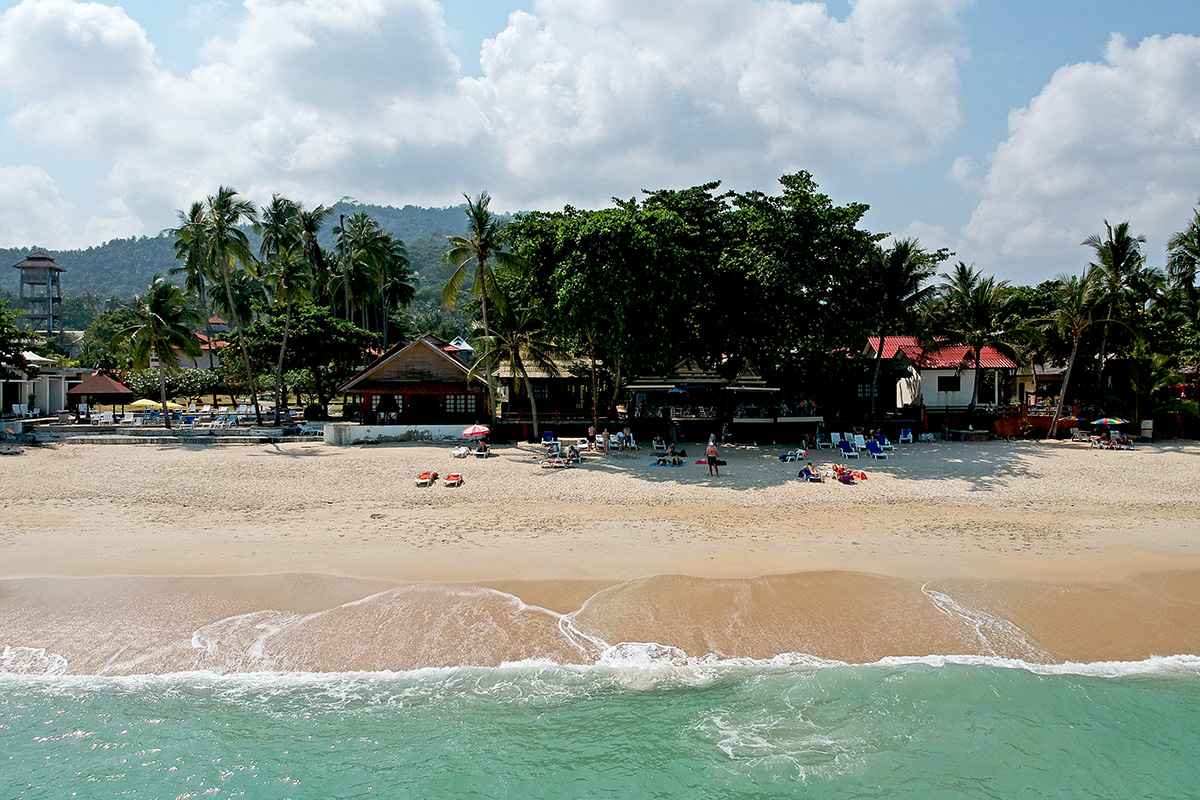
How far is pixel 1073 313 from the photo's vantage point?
2720cm

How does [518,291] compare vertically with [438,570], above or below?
above

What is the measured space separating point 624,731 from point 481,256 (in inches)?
846

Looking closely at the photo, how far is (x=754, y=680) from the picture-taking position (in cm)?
871

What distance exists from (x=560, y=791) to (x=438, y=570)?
5407 millimetres

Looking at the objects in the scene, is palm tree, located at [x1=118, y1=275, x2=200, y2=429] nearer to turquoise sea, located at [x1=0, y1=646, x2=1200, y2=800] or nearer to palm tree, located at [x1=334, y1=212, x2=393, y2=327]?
palm tree, located at [x1=334, y1=212, x2=393, y2=327]

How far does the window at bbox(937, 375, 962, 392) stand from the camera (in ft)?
115

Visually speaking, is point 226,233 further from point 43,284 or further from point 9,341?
point 43,284

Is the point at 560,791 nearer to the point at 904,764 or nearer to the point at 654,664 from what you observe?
the point at 654,664

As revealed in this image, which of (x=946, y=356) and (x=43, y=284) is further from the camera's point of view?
(x=43, y=284)

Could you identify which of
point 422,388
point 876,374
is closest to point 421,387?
point 422,388

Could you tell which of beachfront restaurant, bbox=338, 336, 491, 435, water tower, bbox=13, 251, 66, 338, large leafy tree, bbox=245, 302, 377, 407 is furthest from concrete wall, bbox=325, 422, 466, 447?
water tower, bbox=13, 251, 66, 338

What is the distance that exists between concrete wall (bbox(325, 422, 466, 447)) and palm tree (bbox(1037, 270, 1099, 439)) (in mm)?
26824

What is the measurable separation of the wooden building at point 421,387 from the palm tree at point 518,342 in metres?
2.33

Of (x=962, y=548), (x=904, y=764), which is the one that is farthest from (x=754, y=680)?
(x=962, y=548)
